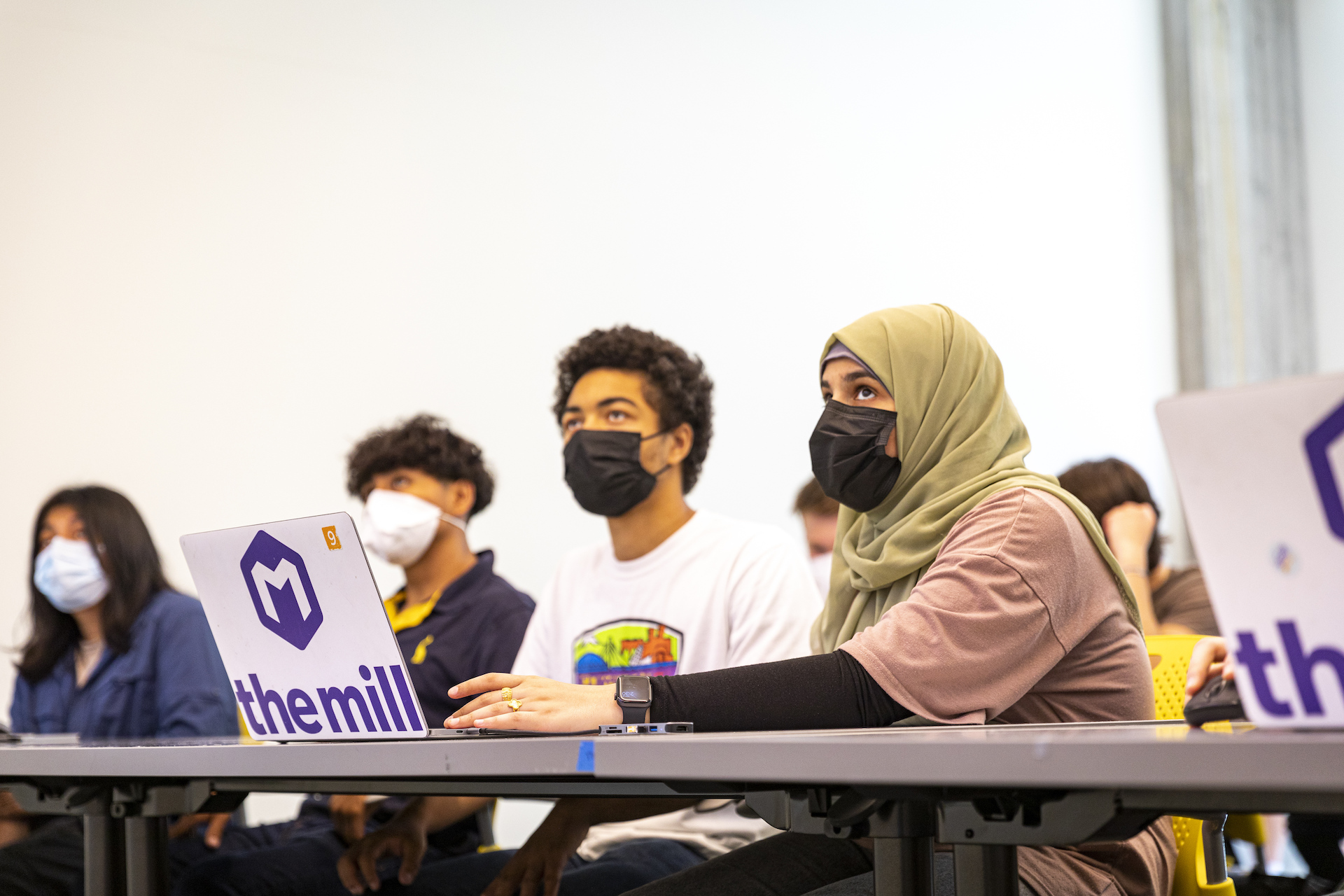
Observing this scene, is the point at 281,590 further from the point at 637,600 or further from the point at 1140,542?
the point at 1140,542

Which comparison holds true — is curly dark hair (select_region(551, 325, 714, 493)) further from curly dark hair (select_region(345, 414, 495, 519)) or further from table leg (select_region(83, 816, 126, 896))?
table leg (select_region(83, 816, 126, 896))

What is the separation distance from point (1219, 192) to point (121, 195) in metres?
4.33

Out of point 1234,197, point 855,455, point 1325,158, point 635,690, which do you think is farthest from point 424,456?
point 1325,158

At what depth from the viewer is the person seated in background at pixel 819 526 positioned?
3.82 m

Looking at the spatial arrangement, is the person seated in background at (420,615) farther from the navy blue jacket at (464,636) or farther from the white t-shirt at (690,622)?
the white t-shirt at (690,622)

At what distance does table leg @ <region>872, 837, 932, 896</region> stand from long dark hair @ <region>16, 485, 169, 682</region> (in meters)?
2.24

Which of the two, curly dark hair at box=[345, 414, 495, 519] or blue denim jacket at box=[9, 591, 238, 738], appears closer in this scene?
blue denim jacket at box=[9, 591, 238, 738]

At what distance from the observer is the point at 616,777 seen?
1052mm

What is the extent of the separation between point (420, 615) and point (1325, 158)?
4.79m

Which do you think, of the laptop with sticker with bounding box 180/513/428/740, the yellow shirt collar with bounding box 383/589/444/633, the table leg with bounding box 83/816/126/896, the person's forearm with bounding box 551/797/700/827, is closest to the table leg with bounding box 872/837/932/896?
the laptop with sticker with bounding box 180/513/428/740

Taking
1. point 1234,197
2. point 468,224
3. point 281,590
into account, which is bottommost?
point 281,590

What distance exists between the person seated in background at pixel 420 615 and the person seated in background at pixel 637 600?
159mm

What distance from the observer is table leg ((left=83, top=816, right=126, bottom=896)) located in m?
1.65

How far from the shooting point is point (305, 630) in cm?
135
